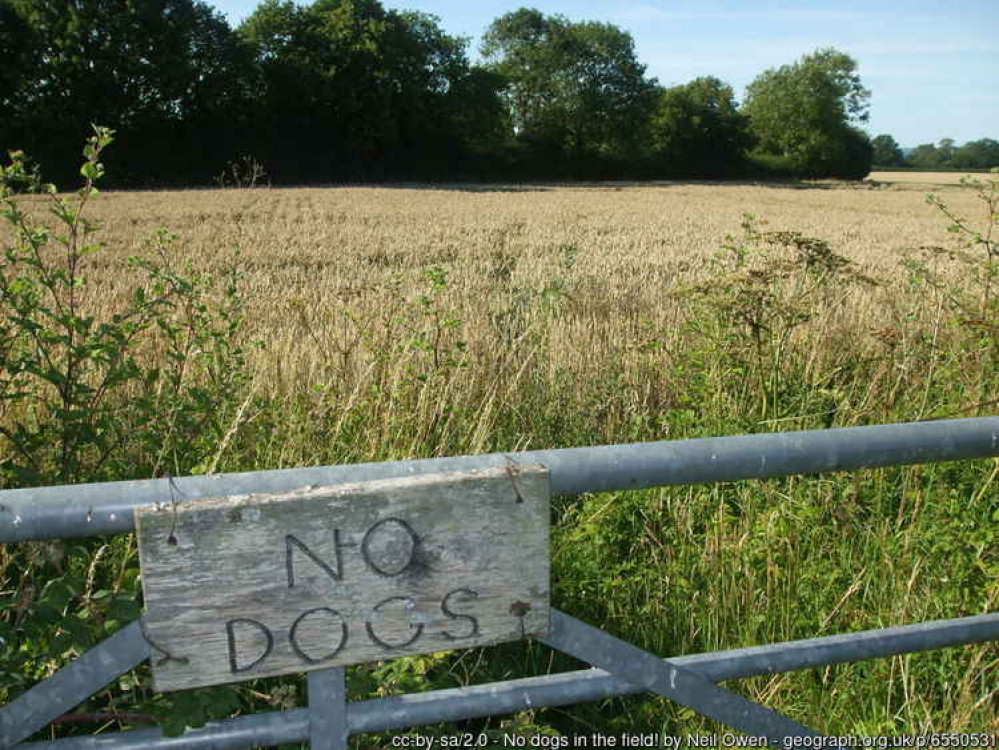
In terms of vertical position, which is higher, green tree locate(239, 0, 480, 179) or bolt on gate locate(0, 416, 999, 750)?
green tree locate(239, 0, 480, 179)

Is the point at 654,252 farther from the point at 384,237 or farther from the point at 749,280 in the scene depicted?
the point at 749,280

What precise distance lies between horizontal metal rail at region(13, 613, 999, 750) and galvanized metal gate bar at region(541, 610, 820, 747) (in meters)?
0.03

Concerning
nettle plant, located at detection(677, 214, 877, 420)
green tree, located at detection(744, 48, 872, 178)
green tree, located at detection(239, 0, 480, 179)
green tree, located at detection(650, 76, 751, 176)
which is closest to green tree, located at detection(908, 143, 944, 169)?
green tree, located at detection(744, 48, 872, 178)

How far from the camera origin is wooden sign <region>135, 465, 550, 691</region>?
1208mm

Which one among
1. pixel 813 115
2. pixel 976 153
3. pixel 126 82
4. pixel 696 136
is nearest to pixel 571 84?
pixel 696 136

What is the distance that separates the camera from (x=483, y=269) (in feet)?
33.2

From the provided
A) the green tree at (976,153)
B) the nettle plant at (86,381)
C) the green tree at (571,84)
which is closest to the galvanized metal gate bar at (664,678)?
the nettle plant at (86,381)

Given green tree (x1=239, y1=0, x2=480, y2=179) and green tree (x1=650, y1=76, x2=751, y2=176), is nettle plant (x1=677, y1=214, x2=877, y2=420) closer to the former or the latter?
green tree (x1=239, y1=0, x2=480, y2=179)

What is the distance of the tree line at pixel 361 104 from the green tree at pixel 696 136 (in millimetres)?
149

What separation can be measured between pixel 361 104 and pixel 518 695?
2099 inches

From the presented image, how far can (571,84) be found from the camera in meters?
70.6

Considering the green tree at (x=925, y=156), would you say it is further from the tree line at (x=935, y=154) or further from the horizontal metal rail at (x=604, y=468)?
the horizontal metal rail at (x=604, y=468)

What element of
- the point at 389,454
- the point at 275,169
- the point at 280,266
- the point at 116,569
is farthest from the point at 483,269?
the point at 275,169

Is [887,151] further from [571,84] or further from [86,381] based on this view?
[86,381]
